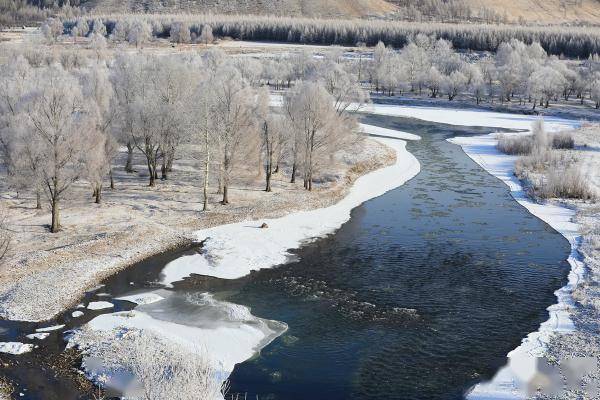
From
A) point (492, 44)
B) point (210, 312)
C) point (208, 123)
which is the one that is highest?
point (492, 44)

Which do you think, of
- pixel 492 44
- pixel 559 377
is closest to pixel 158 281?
pixel 559 377

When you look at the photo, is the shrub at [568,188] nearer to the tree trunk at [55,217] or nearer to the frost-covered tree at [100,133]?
the frost-covered tree at [100,133]

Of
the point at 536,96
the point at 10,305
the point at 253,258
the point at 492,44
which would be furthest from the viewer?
the point at 492,44

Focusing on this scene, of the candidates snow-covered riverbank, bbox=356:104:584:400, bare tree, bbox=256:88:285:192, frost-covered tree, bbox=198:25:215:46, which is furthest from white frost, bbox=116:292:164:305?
frost-covered tree, bbox=198:25:215:46

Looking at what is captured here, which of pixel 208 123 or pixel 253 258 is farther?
pixel 208 123

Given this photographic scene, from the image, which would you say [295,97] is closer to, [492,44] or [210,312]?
[210,312]

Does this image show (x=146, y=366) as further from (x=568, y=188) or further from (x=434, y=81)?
(x=434, y=81)

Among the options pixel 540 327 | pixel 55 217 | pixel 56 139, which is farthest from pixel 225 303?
pixel 56 139
